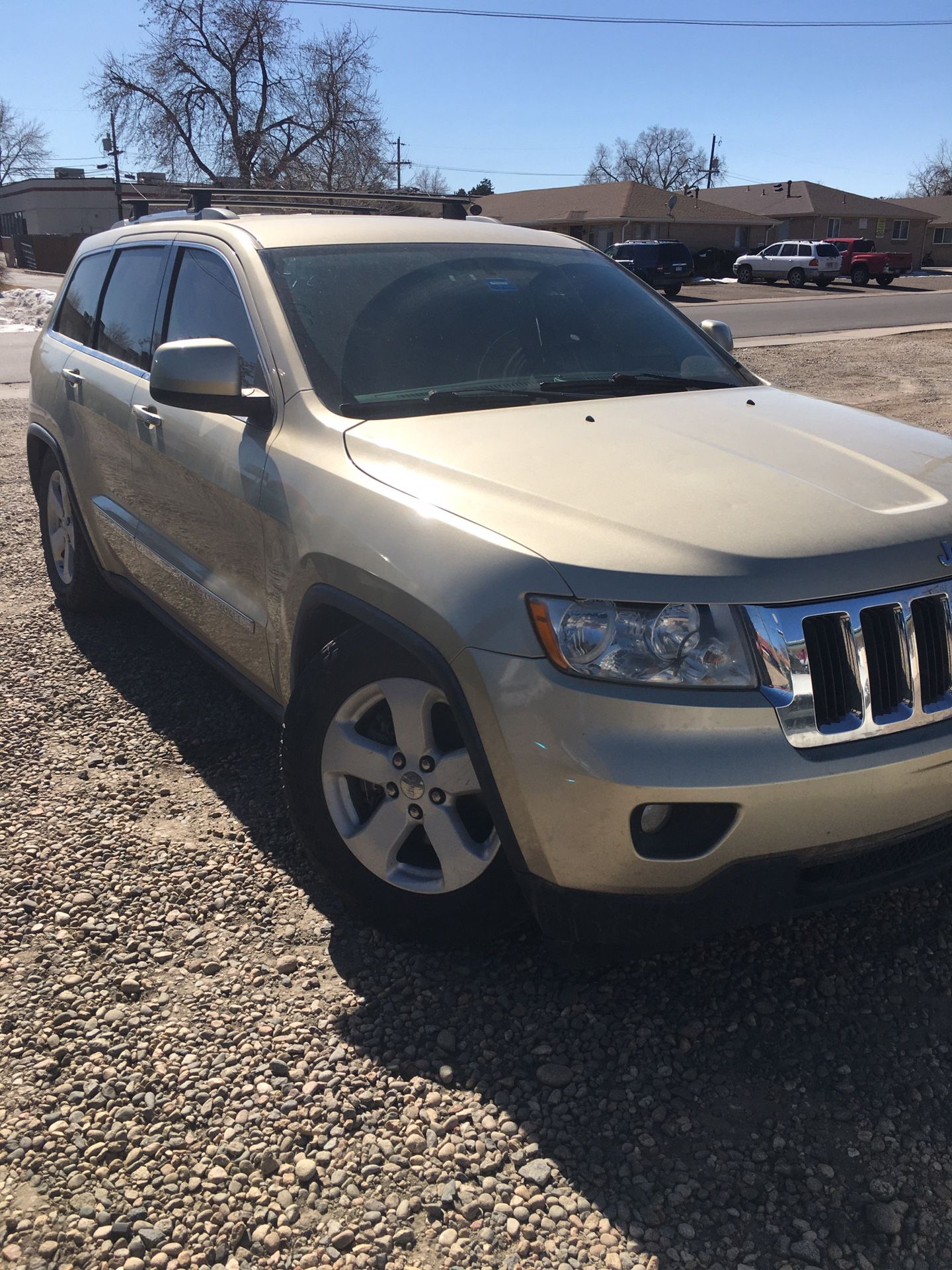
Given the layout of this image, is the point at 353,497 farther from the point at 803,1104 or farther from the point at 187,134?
the point at 187,134

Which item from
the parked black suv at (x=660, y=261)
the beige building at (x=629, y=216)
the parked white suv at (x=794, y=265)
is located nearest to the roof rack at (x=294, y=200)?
the parked black suv at (x=660, y=261)

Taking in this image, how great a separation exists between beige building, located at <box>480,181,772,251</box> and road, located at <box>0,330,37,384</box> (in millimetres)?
38574

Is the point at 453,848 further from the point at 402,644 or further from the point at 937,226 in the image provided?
the point at 937,226

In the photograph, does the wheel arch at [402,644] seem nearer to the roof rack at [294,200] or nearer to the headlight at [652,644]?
the headlight at [652,644]

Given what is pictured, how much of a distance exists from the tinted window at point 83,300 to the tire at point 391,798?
9.80 ft

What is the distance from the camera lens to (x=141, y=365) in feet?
14.1

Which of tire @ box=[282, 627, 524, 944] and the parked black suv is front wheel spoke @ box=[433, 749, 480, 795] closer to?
tire @ box=[282, 627, 524, 944]

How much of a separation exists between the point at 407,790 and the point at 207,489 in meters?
1.37

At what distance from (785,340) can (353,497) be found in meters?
18.5

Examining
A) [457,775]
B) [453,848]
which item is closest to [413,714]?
[457,775]

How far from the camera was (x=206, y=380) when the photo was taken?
315 centimetres

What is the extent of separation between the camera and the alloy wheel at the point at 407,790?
2.62 metres

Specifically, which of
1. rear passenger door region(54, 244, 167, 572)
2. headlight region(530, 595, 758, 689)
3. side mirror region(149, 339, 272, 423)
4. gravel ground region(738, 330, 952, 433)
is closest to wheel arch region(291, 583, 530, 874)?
headlight region(530, 595, 758, 689)

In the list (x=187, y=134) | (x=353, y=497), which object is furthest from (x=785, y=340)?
(x=187, y=134)
